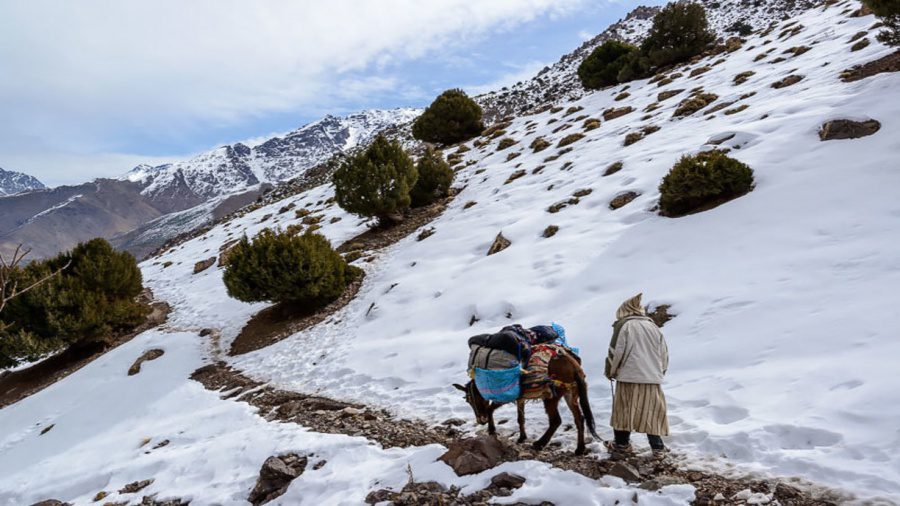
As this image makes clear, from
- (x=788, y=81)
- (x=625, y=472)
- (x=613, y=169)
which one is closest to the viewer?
(x=625, y=472)

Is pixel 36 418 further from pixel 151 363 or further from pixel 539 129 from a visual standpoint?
pixel 539 129

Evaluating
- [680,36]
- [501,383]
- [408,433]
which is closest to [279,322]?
[408,433]

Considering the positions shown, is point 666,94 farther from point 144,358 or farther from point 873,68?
point 144,358

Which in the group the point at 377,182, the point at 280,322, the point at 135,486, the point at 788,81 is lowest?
the point at 135,486

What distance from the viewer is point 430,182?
70.0 ft

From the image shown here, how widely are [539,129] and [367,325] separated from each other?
19977 mm

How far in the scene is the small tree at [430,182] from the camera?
69.8ft

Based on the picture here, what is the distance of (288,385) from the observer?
32.4 ft

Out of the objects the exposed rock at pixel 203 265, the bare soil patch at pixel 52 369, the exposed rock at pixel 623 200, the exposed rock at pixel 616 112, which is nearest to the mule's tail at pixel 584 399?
the exposed rock at pixel 623 200

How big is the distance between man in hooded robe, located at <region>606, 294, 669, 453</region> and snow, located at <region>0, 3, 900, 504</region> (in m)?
0.34

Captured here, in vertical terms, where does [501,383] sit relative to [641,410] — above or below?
above

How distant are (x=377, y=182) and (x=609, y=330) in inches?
511

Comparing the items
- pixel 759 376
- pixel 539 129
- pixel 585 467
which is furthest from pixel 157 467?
pixel 539 129

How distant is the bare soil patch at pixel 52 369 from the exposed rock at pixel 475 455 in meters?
15.5
